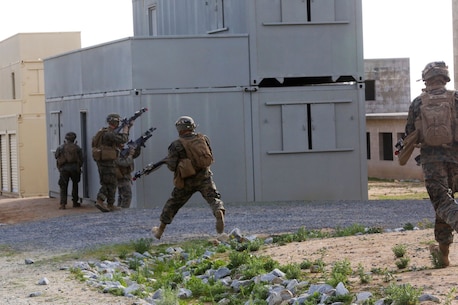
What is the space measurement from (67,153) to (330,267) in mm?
14458

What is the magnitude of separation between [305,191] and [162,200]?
124 inches

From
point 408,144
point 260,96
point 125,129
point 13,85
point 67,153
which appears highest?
point 13,85

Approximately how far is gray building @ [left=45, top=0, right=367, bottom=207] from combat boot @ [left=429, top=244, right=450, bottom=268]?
521 inches

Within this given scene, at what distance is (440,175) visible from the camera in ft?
35.4

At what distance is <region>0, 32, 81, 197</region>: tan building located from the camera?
40.9 m

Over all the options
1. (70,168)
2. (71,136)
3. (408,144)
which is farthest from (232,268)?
(70,168)

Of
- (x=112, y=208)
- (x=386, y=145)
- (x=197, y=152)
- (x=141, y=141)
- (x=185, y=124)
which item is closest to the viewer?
(x=197, y=152)

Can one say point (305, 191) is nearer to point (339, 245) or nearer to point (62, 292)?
point (339, 245)

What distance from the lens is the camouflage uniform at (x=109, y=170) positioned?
2155 centimetres

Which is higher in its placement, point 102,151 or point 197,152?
point 197,152

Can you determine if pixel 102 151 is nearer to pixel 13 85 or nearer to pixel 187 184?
pixel 187 184

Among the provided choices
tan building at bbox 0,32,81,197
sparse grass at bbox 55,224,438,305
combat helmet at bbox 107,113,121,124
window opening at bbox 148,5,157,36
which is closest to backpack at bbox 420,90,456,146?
sparse grass at bbox 55,224,438,305

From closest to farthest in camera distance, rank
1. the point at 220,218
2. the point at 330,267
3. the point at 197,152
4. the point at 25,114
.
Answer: the point at 330,267 → the point at 197,152 → the point at 220,218 → the point at 25,114

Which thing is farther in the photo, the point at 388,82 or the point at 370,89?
the point at 388,82
